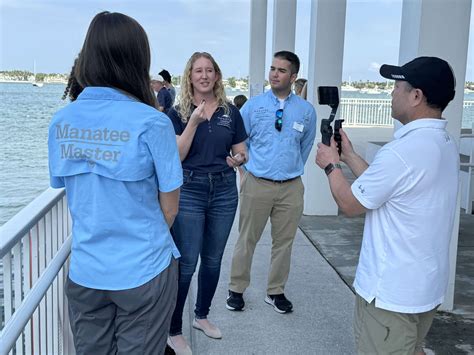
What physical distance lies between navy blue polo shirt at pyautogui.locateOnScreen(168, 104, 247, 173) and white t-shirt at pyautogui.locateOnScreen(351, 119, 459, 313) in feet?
4.09

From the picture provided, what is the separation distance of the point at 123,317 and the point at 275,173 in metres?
2.01

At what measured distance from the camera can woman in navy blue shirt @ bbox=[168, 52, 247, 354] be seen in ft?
9.82

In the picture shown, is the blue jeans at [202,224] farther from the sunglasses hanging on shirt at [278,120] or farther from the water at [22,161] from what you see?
the water at [22,161]

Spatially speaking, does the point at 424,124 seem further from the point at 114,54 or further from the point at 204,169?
the point at 204,169

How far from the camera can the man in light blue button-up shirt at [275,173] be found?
368cm

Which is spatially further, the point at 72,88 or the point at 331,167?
the point at 331,167

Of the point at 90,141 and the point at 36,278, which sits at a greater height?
the point at 90,141

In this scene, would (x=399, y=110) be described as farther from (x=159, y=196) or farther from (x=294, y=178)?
(x=294, y=178)

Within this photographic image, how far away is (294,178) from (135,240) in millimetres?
2117

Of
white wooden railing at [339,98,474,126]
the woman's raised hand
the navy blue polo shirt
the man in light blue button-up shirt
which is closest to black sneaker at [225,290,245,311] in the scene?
the man in light blue button-up shirt

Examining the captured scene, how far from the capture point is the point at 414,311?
75.4 inches

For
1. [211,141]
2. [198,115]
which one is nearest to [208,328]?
[211,141]

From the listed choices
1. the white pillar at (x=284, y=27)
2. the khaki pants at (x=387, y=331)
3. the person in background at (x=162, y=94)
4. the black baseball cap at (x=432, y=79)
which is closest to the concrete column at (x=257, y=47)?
the white pillar at (x=284, y=27)

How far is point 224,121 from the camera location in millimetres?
3082
